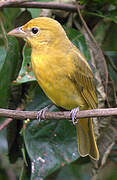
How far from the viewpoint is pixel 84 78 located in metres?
2.99

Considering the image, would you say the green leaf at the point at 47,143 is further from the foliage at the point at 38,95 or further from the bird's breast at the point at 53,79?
the bird's breast at the point at 53,79

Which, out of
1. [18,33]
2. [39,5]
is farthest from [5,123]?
[39,5]

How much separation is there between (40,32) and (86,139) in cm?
87

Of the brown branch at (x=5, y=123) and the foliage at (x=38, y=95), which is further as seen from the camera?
the brown branch at (x=5, y=123)

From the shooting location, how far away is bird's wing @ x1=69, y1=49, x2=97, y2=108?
291cm

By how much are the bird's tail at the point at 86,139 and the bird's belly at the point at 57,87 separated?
0.23 meters

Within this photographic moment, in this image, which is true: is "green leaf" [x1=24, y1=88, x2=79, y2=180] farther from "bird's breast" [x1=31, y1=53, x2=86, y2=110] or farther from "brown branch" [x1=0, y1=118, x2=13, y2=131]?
"bird's breast" [x1=31, y1=53, x2=86, y2=110]

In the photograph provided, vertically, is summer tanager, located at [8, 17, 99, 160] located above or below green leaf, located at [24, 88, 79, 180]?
above

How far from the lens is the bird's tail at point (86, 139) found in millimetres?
2979

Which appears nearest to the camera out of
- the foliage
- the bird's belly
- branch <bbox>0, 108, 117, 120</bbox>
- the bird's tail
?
branch <bbox>0, 108, 117, 120</bbox>

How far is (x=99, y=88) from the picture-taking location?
3031 millimetres

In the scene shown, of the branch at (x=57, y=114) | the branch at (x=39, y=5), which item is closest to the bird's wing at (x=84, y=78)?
the branch at (x=39, y=5)

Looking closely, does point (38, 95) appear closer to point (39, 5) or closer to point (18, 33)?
point (18, 33)

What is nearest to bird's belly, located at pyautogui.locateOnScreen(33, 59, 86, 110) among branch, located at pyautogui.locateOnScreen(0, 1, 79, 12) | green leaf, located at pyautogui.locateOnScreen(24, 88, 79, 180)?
green leaf, located at pyautogui.locateOnScreen(24, 88, 79, 180)
